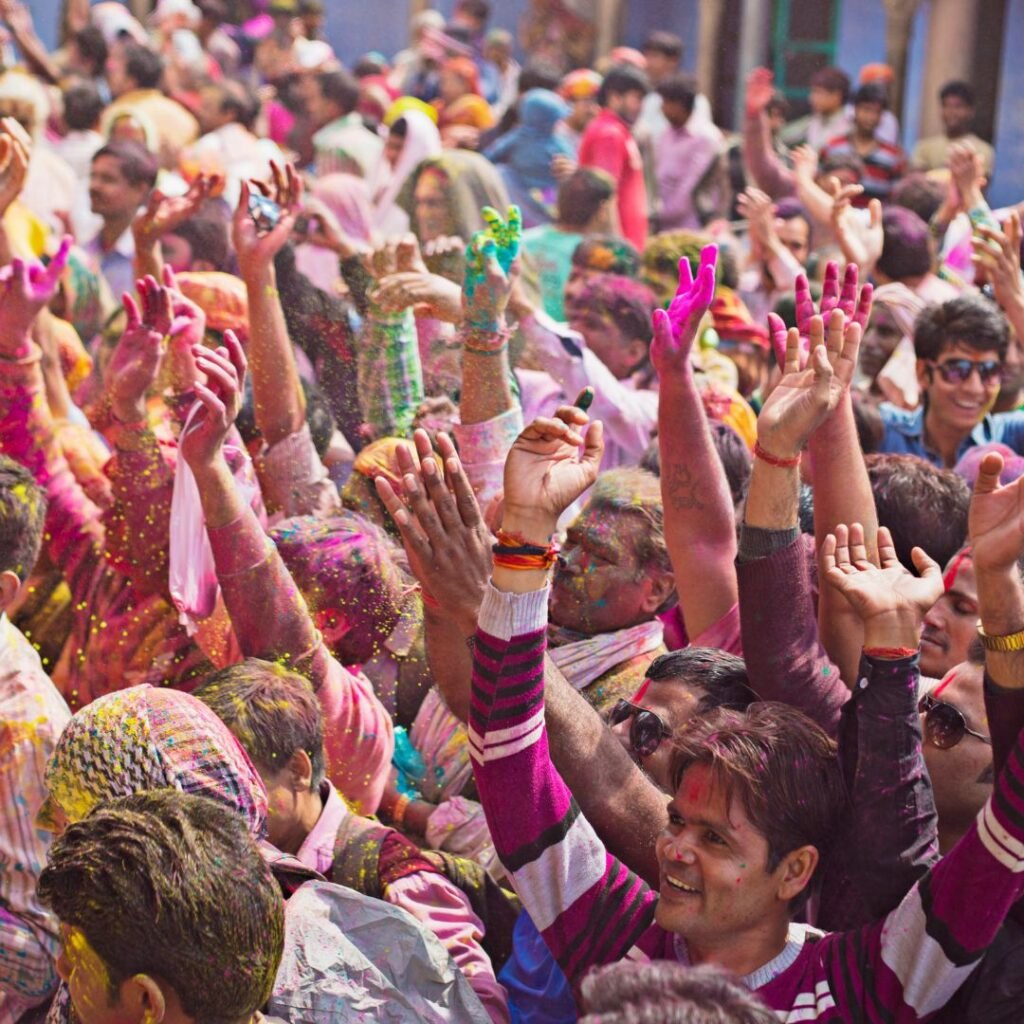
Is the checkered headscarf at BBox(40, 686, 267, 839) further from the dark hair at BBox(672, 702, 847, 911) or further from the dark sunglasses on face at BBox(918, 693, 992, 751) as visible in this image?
the dark sunglasses on face at BBox(918, 693, 992, 751)

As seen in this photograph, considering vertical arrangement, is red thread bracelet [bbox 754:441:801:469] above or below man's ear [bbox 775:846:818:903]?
above

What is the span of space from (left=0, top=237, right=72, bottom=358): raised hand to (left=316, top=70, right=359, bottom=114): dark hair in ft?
19.5

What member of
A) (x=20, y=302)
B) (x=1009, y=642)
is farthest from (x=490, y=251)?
(x=1009, y=642)

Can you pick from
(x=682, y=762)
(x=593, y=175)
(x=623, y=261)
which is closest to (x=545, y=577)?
(x=682, y=762)

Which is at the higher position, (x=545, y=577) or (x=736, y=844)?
(x=545, y=577)

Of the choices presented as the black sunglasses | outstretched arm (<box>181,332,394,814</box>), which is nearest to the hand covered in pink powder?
the black sunglasses

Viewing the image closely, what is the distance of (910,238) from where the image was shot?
570 cm

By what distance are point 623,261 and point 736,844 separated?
3725 mm

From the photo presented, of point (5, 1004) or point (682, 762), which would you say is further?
point (5, 1004)

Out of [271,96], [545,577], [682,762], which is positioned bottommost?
[271,96]

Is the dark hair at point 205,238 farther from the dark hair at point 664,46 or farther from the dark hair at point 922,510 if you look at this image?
the dark hair at point 664,46

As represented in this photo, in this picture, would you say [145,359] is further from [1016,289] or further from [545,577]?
[1016,289]

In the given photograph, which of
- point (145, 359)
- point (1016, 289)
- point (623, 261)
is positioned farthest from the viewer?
point (623, 261)

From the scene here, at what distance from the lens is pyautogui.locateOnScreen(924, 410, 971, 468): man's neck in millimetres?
4180
